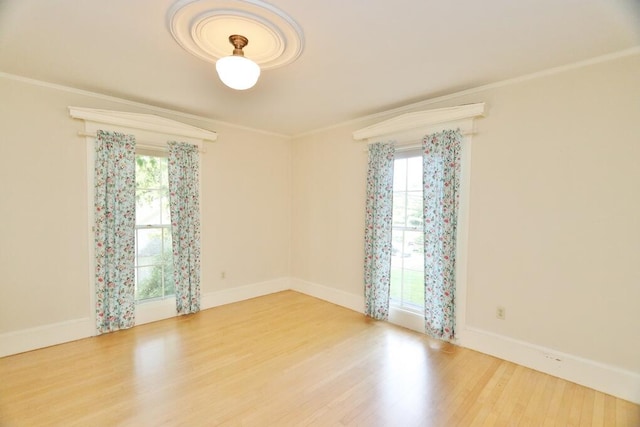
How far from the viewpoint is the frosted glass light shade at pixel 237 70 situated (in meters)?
1.73

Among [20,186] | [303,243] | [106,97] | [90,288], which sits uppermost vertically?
[106,97]

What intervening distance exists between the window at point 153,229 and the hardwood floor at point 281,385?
22.2 inches

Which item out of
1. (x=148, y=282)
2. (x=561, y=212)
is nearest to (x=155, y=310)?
(x=148, y=282)

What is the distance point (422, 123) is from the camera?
2.99 meters

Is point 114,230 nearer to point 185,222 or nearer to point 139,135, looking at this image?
point 185,222

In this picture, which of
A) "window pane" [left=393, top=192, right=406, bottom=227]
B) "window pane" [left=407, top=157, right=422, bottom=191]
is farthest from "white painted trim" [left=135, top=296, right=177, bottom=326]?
"window pane" [left=407, top=157, right=422, bottom=191]

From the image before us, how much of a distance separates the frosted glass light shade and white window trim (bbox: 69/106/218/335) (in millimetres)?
1887

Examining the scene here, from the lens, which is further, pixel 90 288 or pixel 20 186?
pixel 90 288

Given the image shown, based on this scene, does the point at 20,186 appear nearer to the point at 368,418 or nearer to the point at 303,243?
the point at 303,243

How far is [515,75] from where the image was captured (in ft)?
7.90

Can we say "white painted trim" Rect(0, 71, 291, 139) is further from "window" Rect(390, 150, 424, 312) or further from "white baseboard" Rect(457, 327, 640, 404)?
"white baseboard" Rect(457, 327, 640, 404)

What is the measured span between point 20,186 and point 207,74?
2046 millimetres

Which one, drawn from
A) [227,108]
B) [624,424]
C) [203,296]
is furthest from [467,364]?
[227,108]

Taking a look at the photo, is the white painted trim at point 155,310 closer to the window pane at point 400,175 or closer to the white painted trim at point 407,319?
the white painted trim at point 407,319
